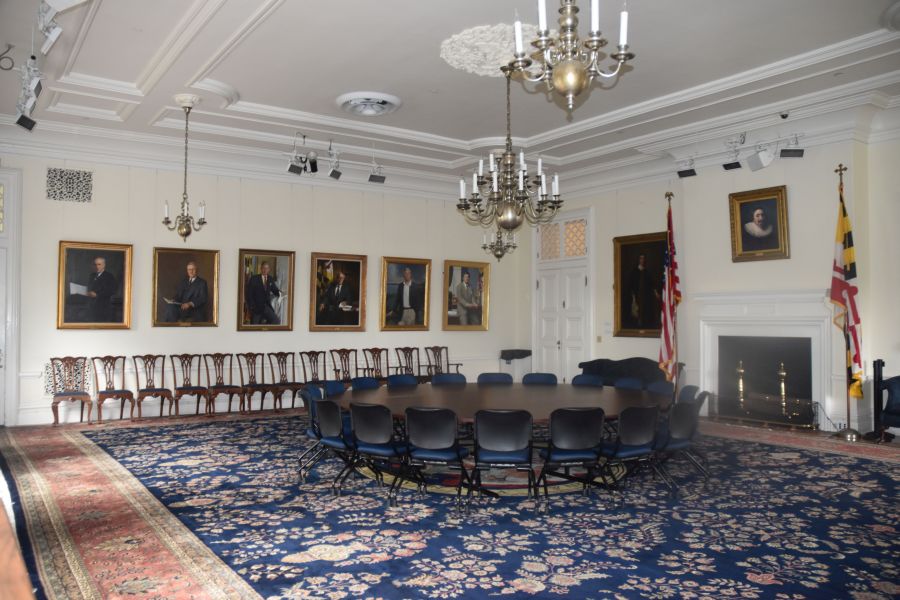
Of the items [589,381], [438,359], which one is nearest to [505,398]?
[589,381]

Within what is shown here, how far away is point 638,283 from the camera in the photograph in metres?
11.1

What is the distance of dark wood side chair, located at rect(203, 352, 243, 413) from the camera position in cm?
988

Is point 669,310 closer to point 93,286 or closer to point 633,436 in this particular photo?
point 633,436

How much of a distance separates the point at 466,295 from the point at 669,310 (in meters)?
4.34

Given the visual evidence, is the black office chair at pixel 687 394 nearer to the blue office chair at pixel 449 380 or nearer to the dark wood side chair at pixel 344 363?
the blue office chair at pixel 449 380

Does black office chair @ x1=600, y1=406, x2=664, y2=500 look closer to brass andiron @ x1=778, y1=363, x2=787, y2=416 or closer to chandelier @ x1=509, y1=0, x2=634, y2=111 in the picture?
chandelier @ x1=509, y1=0, x2=634, y2=111

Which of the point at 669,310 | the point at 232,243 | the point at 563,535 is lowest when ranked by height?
the point at 563,535

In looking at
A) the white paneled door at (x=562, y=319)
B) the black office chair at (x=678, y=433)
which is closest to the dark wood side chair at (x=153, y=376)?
the white paneled door at (x=562, y=319)

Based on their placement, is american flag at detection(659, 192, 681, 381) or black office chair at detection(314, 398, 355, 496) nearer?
black office chair at detection(314, 398, 355, 496)

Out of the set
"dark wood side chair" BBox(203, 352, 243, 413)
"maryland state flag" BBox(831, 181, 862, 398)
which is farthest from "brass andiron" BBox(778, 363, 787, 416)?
"dark wood side chair" BBox(203, 352, 243, 413)

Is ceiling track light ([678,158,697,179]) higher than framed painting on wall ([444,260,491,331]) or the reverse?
higher

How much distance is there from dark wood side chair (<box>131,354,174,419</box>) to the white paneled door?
22.2ft

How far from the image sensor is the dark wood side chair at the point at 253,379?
1016 cm

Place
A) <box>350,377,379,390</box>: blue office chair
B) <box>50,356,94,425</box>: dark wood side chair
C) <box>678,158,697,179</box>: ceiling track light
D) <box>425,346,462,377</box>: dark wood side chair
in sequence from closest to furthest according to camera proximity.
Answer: <box>350,377,379,390</box>: blue office chair → <box>50,356,94,425</box>: dark wood side chair → <box>678,158,697,179</box>: ceiling track light → <box>425,346,462,377</box>: dark wood side chair
